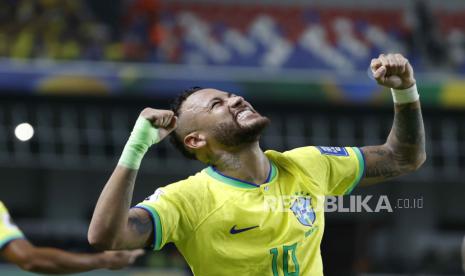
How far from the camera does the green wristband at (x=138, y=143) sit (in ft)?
13.8

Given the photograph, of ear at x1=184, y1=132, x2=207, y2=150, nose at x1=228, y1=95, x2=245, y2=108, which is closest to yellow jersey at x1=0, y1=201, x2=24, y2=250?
ear at x1=184, y1=132, x2=207, y2=150

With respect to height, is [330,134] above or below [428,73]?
below

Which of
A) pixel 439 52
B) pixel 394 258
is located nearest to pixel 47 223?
pixel 394 258

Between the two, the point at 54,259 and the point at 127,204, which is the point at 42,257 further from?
the point at 127,204

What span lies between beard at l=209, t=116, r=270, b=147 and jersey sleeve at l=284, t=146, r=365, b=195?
0.29 meters

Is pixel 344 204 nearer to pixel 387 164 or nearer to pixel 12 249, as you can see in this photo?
pixel 387 164

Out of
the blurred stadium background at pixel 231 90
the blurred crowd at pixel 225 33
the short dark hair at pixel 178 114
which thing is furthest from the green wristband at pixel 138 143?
the blurred crowd at pixel 225 33

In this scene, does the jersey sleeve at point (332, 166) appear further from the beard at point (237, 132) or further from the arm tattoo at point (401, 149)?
the beard at point (237, 132)

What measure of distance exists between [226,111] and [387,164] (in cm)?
94

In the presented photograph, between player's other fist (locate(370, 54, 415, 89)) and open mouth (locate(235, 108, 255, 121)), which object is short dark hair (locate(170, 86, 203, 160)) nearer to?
open mouth (locate(235, 108, 255, 121))

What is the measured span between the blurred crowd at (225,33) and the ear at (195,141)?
10116mm

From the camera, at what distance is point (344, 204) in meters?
5.88

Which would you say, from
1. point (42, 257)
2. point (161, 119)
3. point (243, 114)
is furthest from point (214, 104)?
point (42, 257)

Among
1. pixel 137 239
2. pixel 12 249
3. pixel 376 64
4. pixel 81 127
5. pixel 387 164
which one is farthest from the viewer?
pixel 81 127
